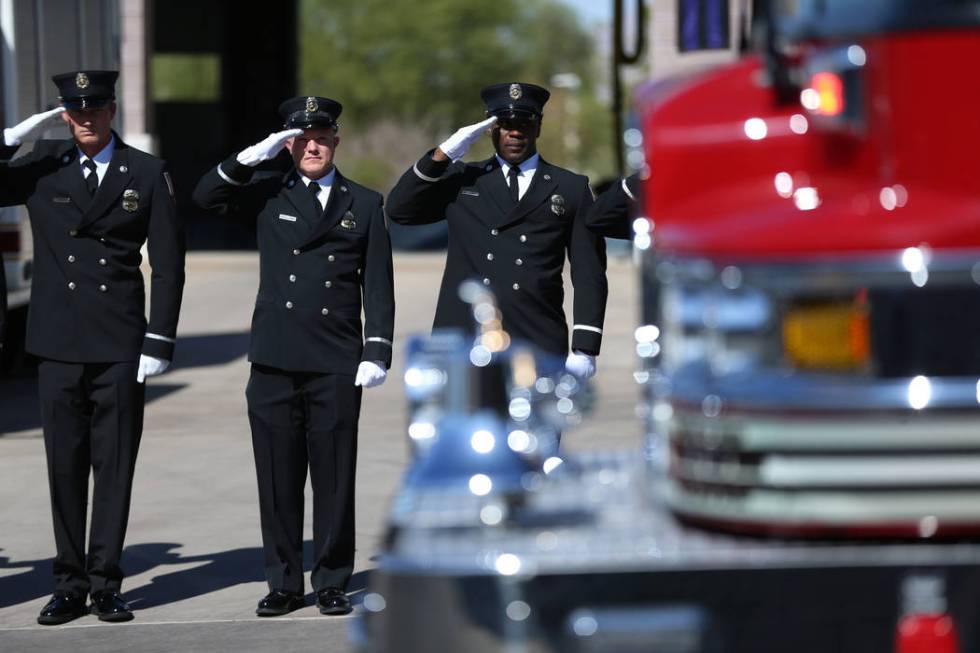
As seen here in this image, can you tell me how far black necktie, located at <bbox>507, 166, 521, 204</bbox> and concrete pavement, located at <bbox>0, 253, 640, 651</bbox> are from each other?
0.97m

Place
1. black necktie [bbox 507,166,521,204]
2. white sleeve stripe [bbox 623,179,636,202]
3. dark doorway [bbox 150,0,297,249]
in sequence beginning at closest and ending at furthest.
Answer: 1. white sleeve stripe [bbox 623,179,636,202]
2. black necktie [bbox 507,166,521,204]
3. dark doorway [bbox 150,0,297,249]

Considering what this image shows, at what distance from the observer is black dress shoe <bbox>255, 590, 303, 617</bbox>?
7.09 metres

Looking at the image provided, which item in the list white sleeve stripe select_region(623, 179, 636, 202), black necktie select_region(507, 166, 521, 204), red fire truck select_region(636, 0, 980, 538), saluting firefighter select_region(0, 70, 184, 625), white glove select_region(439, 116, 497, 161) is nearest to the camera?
red fire truck select_region(636, 0, 980, 538)

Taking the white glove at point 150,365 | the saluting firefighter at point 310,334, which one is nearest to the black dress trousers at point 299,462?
the saluting firefighter at point 310,334

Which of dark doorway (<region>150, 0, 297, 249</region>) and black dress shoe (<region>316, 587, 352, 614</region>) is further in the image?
dark doorway (<region>150, 0, 297, 249</region>)

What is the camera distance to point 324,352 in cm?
705

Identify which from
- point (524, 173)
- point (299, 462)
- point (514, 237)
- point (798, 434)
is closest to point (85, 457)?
point (299, 462)

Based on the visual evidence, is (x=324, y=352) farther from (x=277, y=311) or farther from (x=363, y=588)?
(x=363, y=588)

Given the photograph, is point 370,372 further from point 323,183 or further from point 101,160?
point 101,160

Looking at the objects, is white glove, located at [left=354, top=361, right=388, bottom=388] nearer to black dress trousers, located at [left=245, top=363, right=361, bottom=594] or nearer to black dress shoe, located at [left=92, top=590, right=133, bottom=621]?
black dress trousers, located at [left=245, top=363, right=361, bottom=594]

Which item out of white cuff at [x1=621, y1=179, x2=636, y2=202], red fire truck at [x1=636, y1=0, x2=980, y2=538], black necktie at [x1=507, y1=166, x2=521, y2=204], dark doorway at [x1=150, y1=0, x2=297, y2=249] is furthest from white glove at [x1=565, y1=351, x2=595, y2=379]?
dark doorway at [x1=150, y1=0, x2=297, y2=249]

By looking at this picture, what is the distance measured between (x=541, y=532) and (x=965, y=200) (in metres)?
0.98

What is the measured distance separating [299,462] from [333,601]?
1.70 ft

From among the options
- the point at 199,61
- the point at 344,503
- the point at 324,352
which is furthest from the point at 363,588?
the point at 199,61
